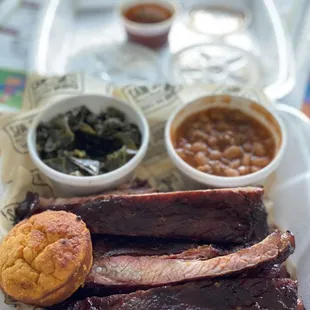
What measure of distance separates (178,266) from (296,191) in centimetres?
61

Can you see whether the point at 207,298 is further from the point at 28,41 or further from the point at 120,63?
the point at 28,41

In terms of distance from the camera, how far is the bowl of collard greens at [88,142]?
1.89 meters

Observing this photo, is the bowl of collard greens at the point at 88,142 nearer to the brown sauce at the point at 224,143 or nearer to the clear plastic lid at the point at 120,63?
the brown sauce at the point at 224,143

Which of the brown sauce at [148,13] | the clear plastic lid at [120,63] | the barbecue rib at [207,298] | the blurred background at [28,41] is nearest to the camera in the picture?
the barbecue rib at [207,298]

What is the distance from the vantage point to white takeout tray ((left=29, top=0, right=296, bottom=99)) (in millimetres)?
2637

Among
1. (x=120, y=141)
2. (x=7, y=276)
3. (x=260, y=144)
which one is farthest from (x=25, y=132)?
(x=260, y=144)

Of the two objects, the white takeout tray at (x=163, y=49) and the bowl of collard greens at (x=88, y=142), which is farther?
the white takeout tray at (x=163, y=49)

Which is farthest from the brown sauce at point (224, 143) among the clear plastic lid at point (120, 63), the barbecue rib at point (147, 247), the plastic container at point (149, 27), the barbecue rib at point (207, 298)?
the plastic container at point (149, 27)

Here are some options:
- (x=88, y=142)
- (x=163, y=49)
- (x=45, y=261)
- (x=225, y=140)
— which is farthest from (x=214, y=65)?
(x=45, y=261)

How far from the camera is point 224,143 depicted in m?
2.02

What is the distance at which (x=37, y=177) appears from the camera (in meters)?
1.96

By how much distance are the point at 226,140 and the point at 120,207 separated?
560 millimetres

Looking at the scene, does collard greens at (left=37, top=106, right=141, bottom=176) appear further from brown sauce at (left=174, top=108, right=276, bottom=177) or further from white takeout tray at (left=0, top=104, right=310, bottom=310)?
white takeout tray at (left=0, top=104, right=310, bottom=310)

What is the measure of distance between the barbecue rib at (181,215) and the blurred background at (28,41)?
84cm
